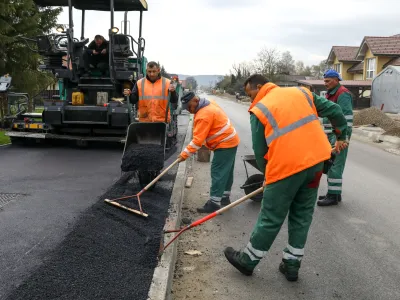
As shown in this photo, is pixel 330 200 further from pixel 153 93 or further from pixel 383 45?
pixel 383 45

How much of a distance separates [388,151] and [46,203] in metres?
8.68

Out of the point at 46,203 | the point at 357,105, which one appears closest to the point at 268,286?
the point at 46,203

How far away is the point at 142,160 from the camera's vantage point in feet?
18.4

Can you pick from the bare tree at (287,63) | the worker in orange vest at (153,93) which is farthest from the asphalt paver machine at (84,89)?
the bare tree at (287,63)

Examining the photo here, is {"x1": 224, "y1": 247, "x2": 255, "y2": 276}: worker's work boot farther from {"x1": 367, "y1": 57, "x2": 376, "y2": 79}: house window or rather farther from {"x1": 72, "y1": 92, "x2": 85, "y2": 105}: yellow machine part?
{"x1": 367, "y1": 57, "x2": 376, "y2": 79}: house window

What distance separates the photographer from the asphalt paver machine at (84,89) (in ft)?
29.1

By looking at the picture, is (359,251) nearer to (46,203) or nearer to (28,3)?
(46,203)

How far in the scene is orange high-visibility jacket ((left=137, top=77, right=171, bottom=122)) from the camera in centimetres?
663

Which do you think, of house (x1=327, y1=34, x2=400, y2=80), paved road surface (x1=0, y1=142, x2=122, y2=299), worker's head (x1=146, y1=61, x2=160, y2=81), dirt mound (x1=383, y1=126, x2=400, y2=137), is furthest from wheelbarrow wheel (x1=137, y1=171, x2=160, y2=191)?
house (x1=327, y1=34, x2=400, y2=80)

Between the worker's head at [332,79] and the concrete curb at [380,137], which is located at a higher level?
the worker's head at [332,79]

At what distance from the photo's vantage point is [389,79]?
22812mm

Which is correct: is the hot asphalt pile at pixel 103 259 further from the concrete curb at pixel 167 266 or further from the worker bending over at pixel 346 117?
the worker bending over at pixel 346 117

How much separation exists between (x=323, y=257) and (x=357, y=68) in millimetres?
36999

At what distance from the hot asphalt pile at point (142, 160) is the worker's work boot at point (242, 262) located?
2.32 m
